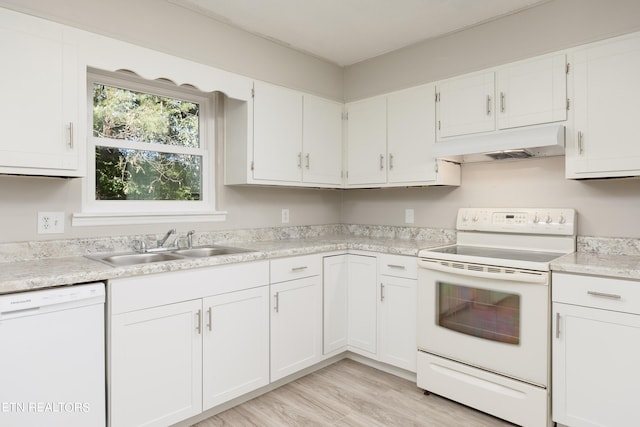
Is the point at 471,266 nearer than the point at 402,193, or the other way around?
the point at 471,266

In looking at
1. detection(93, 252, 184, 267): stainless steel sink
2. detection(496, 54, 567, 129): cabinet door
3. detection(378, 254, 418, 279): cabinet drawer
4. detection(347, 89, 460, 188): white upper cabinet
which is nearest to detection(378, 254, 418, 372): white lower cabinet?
detection(378, 254, 418, 279): cabinet drawer

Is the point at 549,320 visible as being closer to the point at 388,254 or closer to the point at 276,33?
the point at 388,254

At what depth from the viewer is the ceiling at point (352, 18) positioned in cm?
245

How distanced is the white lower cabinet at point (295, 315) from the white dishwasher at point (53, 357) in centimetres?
101

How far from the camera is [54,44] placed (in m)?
1.87

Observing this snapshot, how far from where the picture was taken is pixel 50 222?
6.89ft

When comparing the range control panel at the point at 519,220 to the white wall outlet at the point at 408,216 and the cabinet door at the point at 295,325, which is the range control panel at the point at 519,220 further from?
the cabinet door at the point at 295,325

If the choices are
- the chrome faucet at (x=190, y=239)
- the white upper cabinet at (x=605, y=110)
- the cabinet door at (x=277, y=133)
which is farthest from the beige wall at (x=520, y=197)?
the chrome faucet at (x=190, y=239)

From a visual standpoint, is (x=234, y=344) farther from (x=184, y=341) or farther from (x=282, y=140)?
(x=282, y=140)

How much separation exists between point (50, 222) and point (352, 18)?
2226 millimetres

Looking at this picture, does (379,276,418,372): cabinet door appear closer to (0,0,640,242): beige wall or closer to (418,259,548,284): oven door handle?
(418,259,548,284): oven door handle

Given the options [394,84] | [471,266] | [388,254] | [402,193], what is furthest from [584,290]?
[394,84]

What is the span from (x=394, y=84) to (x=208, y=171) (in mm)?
1652

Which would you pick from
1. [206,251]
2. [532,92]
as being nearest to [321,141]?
[206,251]
